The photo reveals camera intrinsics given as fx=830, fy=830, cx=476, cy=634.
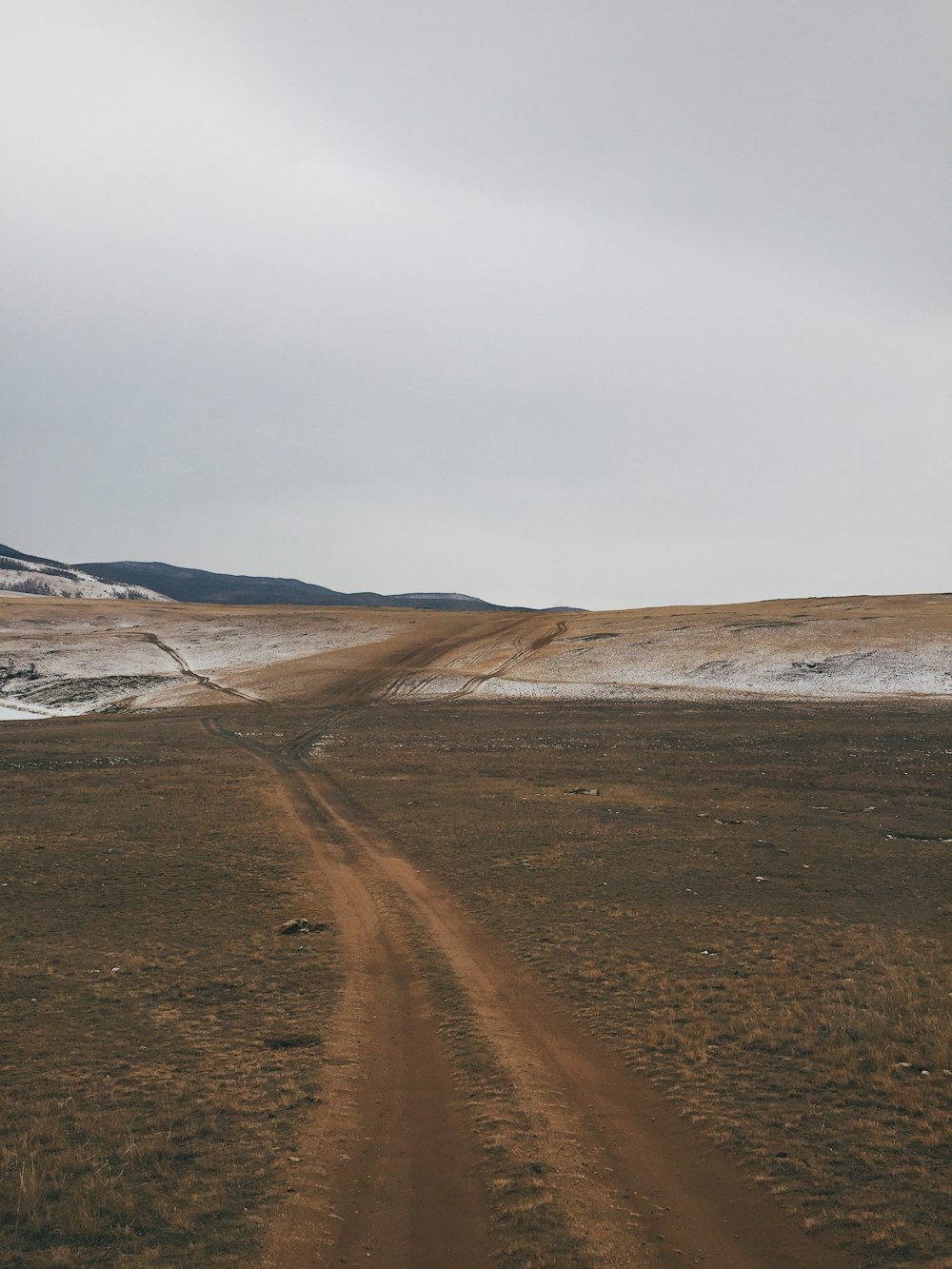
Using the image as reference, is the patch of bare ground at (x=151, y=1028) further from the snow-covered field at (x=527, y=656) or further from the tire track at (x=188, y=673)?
the snow-covered field at (x=527, y=656)

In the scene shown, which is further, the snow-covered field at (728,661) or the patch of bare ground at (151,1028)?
the snow-covered field at (728,661)

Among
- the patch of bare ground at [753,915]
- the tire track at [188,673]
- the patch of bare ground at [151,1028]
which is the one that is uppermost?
the tire track at [188,673]

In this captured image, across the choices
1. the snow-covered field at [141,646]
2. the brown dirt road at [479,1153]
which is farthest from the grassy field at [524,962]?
the snow-covered field at [141,646]

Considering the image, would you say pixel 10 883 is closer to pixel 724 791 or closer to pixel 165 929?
pixel 165 929

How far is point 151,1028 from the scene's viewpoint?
37.8ft

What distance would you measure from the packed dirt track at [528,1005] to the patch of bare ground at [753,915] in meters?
0.07

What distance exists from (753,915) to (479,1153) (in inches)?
367

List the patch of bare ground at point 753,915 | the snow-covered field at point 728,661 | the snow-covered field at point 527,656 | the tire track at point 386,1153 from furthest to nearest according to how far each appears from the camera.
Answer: the snow-covered field at point 527,656
the snow-covered field at point 728,661
the patch of bare ground at point 753,915
the tire track at point 386,1153

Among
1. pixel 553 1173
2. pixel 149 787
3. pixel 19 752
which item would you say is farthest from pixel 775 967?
pixel 19 752

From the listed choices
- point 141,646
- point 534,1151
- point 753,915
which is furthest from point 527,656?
point 534,1151

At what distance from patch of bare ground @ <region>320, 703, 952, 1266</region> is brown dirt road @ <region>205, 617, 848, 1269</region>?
1.66 feet

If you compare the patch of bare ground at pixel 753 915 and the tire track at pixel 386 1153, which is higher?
the patch of bare ground at pixel 753 915

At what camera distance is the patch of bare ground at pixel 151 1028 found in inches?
301

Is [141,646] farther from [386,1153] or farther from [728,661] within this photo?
[386,1153]
